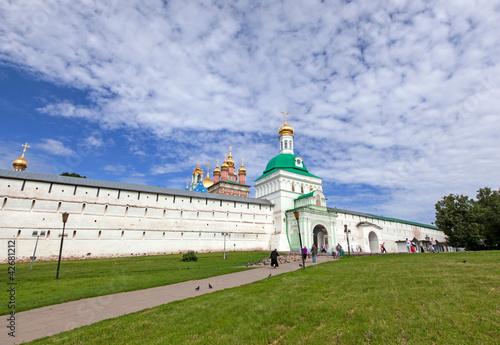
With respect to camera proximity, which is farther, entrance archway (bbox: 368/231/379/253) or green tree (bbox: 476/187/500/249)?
entrance archway (bbox: 368/231/379/253)

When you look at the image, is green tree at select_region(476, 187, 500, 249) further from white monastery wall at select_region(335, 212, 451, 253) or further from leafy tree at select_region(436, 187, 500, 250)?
white monastery wall at select_region(335, 212, 451, 253)

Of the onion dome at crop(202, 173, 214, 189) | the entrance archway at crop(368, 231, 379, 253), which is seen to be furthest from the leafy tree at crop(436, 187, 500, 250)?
the onion dome at crop(202, 173, 214, 189)

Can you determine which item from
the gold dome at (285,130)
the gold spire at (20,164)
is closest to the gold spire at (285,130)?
the gold dome at (285,130)

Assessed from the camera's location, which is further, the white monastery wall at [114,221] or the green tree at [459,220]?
the green tree at [459,220]

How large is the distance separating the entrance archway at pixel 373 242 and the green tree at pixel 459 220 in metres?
10.2

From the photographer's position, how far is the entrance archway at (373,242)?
46500 millimetres

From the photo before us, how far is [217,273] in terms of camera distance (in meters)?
14.4

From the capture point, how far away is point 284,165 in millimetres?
46906

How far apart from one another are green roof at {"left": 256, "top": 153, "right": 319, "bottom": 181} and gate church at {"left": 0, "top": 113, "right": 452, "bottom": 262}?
186 mm

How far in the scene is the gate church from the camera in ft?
82.5

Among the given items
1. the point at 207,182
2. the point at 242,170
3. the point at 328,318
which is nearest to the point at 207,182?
the point at 207,182

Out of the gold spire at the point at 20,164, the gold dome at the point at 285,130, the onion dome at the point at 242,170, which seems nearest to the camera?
the gold spire at the point at 20,164

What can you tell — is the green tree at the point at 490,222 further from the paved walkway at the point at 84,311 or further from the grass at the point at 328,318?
the paved walkway at the point at 84,311

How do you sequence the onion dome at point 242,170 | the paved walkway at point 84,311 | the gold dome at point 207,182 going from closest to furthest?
the paved walkway at point 84,311 → the onion dome at point 242,170 → the gold dome at point 207,182
